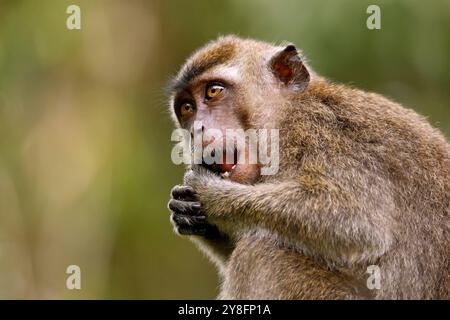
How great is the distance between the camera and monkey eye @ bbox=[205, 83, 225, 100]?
10102mm

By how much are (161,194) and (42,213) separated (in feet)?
8.39

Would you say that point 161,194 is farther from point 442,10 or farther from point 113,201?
point 442,10

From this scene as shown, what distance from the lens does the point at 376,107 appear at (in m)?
9.62

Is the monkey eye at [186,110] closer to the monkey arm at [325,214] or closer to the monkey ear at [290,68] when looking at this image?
the monkey ear at [290,68]

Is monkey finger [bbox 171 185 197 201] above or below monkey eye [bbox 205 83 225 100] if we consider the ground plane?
below

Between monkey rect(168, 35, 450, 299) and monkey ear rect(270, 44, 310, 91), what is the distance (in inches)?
0.5

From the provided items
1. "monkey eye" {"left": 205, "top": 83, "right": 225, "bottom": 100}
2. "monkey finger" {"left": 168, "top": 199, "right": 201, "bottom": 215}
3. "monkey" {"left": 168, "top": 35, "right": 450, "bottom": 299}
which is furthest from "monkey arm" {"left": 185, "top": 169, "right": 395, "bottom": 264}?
"monkey eye" {"left": 205, "top": 83, "right": 225, "bottom": 100}

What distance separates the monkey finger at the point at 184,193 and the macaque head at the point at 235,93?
0.99ft

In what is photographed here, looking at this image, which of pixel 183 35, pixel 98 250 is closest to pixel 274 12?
pixel 183 35

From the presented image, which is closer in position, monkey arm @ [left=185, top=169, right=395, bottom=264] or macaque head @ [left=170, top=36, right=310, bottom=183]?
monkey arm @ [left=185, top=169, right=395, bottom=264]

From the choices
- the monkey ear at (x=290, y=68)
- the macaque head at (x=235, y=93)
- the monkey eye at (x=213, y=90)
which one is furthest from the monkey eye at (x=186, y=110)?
the monkey ear at (x=290, y=68)

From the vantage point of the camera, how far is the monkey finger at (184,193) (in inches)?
380

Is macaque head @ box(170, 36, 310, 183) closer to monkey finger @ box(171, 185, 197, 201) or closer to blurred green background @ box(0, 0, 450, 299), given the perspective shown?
monkey finger @ box(171, 185, 197, 201)
